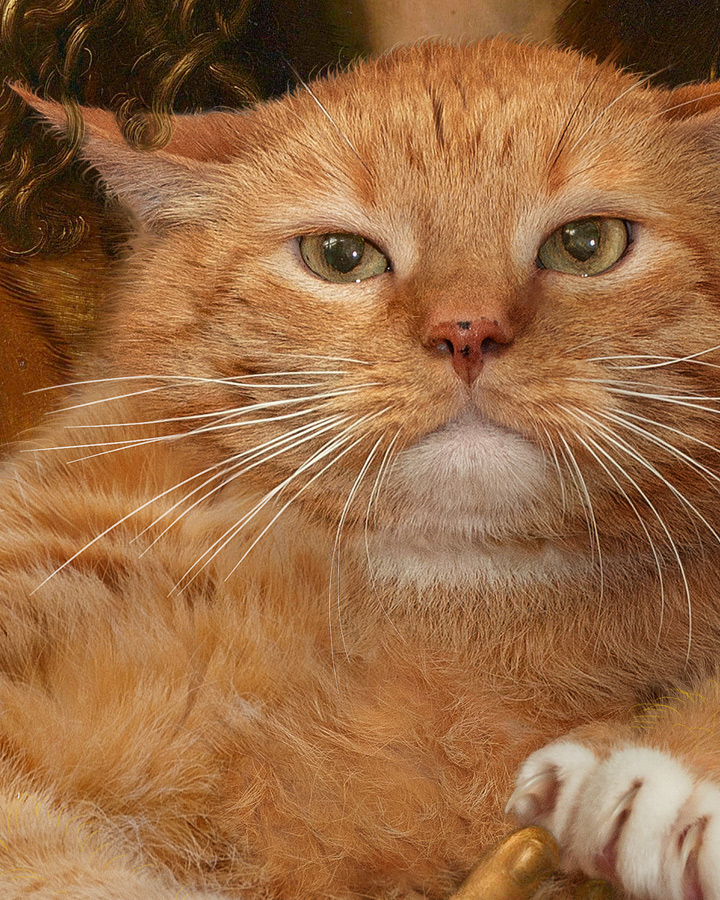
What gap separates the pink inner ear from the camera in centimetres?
92

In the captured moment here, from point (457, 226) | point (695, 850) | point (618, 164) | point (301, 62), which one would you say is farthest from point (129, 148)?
point (695, 850)

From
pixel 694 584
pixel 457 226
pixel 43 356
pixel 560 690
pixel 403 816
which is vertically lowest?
pixel 403 816

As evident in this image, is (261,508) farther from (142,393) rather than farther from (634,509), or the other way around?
(634,509)

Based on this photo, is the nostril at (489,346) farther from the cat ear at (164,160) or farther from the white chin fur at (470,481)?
the cat ear at (164,160)

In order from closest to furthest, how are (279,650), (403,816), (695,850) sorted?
(695,850), (403,816), (279,650)

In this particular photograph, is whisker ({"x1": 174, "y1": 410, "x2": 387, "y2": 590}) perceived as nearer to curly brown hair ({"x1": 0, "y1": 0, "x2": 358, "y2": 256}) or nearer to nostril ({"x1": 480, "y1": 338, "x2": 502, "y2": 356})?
nostril ({"x1": 480, "y1": 338, "x2": 502, "y2": 356})

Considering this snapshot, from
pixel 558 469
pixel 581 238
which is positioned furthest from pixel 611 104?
pixel 558 469

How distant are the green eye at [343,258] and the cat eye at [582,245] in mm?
158

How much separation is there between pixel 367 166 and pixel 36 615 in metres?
0.57

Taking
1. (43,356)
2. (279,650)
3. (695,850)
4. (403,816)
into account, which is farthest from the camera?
(43,356)

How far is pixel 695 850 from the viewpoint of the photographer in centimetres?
63

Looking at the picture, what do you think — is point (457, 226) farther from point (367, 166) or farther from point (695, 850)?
point (695, 850)

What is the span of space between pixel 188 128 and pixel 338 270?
0.26 m

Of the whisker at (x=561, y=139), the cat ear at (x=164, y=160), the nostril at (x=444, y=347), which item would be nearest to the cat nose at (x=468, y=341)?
the nostril at (x=444, y=347)
